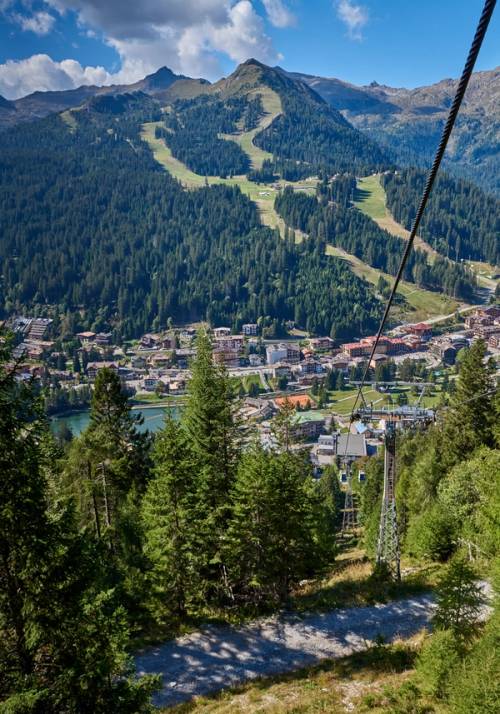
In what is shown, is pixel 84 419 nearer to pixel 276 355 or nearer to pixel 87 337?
pixel 87 337

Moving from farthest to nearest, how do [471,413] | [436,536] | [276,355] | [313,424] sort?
[276,355]
[313,424]
[471,413]
[436,536]

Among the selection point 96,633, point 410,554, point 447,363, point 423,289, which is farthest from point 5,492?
point 423,289

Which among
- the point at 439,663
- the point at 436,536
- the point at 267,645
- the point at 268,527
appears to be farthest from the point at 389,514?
the point at 439,663

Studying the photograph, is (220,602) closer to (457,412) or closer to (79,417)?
(457,412)

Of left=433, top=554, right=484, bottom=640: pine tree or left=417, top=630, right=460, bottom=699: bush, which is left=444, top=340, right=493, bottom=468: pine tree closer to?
left=433, top=554, right=484, bottom=640: pine tree

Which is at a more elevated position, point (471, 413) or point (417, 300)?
point (417, 300)

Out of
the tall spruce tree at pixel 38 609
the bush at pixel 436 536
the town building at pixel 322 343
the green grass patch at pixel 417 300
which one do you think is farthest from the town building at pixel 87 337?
the tall spruce tree at pixel 38 609
